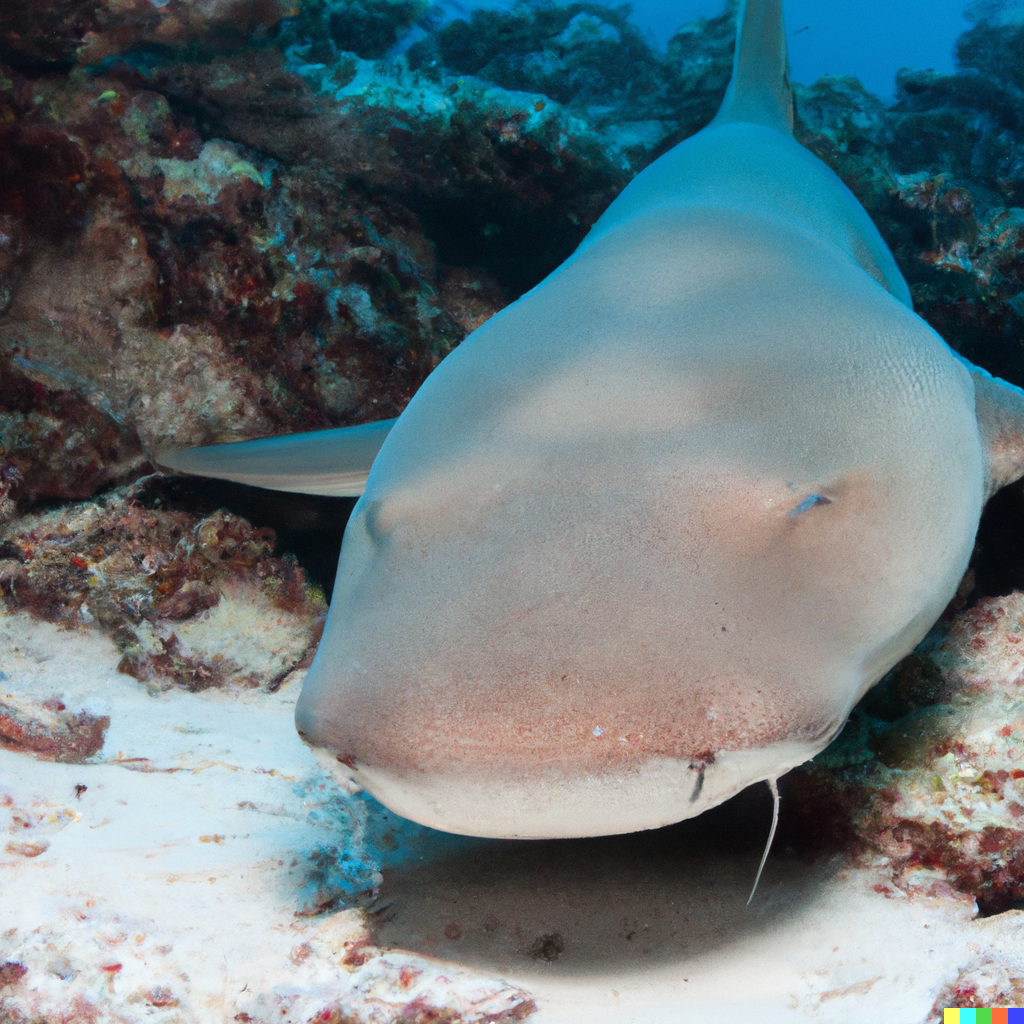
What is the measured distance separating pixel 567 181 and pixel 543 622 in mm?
4676

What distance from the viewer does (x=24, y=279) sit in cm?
347

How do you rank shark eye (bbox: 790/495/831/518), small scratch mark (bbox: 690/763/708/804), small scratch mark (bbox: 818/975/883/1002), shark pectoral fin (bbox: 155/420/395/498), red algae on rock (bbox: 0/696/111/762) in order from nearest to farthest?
1. small scratch mark (bbox: 690/763/708/804)
2. shark eye (bbox: 790/495/831/518)
3. small scratch mark (bbox: 818/975/883/1002)
4. red algae on rock (bbox: 0/696/111/762)
5. shark pectoral fin (bbox: 155/420/395/498)

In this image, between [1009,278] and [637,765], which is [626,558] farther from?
[1009,278]

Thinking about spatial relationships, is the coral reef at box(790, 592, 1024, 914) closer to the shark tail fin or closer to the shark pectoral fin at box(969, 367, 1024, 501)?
the shark pectoral fin at box(969, 367, 1024, 501)

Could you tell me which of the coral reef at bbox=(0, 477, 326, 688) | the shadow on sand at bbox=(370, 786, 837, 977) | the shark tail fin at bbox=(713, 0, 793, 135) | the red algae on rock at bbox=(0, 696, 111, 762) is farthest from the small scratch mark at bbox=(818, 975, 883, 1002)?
the shark tail fin at bbox=(713, 0, 793, 135)

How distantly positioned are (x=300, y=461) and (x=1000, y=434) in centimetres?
255

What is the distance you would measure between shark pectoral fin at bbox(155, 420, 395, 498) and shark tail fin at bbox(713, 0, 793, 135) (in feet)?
11.3

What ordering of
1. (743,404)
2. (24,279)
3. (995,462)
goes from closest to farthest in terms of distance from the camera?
(743,404)
(995,462)
(24,279)

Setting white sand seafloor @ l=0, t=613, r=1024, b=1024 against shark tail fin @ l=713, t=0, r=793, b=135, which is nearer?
white sand seafloor @ l=0, t=613, r=1024, b=1024

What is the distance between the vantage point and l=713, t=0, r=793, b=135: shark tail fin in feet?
15.8

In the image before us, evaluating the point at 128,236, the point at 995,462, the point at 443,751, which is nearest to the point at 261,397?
the point at 128,236

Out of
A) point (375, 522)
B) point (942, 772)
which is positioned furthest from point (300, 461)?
point (942, 772)

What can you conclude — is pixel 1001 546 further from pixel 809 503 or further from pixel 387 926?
pixel 387 926

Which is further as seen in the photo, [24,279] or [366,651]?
[24,279]
